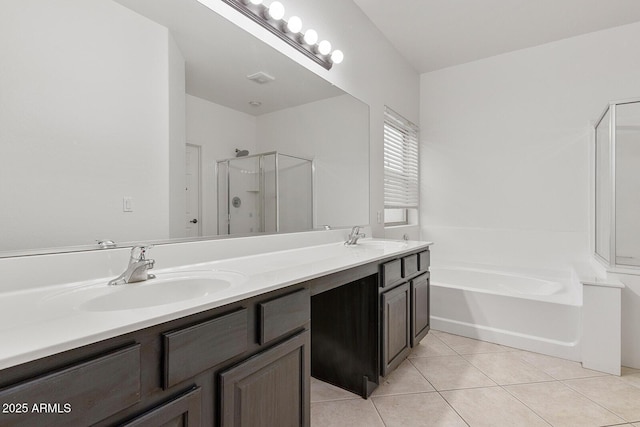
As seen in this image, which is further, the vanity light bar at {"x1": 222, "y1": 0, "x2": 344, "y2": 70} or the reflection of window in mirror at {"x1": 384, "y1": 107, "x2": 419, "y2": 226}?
the reflection of window in mirror at {"x1": 384, "y1": 107, "x2": 419, "y2": 226}

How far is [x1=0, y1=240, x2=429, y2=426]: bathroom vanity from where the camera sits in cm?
54

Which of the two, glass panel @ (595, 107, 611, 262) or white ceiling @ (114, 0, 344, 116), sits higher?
white ceiling @ (114, 0, 344, 116)

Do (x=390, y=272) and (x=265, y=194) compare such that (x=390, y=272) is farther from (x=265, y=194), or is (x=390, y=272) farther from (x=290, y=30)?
(x=290, y=30)

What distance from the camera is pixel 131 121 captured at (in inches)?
42.6

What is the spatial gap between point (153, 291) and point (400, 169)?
2.71 m

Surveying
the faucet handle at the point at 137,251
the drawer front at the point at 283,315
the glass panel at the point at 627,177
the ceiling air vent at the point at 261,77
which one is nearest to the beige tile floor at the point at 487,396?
the drawer front at the point at 283,315

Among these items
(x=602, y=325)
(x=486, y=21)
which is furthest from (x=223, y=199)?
(x=486, y=21)

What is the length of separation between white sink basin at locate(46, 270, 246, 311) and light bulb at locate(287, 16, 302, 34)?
1.43 m

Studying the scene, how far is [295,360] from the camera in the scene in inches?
42.4

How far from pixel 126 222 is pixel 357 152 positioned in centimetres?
173

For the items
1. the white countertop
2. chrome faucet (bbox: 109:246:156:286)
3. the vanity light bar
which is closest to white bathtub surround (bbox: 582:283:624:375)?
the white countertop

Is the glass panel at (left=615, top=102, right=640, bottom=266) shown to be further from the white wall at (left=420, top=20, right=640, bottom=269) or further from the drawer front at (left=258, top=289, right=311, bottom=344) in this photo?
the drawer front at (left=258, top=289, right=311, bottom=344)

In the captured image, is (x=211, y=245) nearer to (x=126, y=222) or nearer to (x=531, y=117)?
(x=126, y=222)

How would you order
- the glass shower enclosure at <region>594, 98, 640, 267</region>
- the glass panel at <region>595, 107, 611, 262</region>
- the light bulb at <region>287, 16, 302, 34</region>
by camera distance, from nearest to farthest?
the light bulb at <region>287, 16, 302, 34</region>
the glass shower enclosure at <region>594, 98, 640, 267</region>
the glass panel at <region>595, 107, 611, 262</region>
